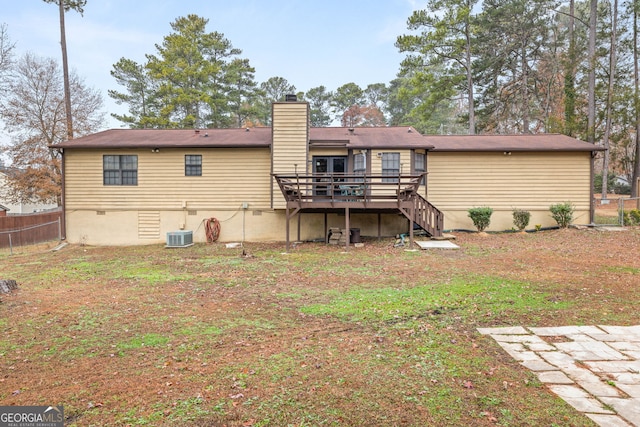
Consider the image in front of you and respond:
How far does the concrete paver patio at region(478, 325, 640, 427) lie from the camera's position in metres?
2.75

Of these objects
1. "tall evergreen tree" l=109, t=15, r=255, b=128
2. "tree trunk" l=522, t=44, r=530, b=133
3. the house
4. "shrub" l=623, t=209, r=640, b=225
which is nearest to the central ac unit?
the house

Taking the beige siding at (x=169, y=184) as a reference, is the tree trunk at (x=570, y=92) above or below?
above

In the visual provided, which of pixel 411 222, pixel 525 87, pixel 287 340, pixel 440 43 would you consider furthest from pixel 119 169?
pixel 525 87

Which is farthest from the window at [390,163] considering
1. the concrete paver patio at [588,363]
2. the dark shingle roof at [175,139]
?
the concrete paver patio at [588,363]

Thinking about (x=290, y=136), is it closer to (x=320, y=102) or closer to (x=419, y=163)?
(x=419, y=163)

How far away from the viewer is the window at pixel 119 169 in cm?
1363

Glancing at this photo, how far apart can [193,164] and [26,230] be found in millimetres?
9394

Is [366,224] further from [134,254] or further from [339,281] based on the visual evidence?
[134,254]

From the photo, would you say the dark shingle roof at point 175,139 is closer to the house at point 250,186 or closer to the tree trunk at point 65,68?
the house at point 250,186

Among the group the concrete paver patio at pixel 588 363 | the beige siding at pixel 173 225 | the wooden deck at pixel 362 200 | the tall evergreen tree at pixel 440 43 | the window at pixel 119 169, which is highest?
the tall evergreen tree at pixel 440 43

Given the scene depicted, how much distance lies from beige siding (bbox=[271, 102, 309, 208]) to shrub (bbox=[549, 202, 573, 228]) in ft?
31.1

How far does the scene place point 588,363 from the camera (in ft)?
11.5

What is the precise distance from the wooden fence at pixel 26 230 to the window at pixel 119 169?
422 cm

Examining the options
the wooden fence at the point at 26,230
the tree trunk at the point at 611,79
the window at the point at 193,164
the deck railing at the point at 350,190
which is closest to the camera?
the deck railing at the point at 350,190
